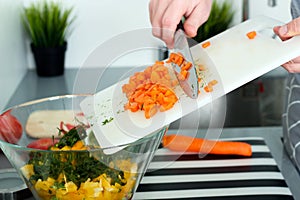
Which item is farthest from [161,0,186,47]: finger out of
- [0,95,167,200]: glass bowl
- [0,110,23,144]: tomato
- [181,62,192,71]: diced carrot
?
[0,110,23,144]: tomato

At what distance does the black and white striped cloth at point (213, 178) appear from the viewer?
104 centimetres

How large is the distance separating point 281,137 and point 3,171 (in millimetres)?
691

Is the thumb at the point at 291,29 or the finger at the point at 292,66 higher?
the thumb at the point at 291,29

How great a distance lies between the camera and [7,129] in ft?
3.21

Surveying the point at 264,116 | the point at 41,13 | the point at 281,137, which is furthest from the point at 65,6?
the point at 281,137

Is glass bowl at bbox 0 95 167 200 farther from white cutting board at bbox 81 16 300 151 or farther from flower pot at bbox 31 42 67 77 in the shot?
flower pot at bbox 31 42 67 77

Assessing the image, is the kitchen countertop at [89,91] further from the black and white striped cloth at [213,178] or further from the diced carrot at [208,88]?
the diced carrot at [208,88]

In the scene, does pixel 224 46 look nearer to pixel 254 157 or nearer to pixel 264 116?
pixel 254 157

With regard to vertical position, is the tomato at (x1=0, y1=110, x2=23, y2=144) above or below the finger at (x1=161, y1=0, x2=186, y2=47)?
below

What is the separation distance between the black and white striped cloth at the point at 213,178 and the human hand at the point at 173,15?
0.90 feet

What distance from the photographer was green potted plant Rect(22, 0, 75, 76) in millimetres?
1950

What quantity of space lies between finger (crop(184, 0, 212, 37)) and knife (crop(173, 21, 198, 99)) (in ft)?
0.15

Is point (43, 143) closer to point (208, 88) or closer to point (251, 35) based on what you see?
point (208, 88)

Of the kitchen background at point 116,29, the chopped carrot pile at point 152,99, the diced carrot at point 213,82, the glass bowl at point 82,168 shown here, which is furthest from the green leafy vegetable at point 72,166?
the kitchen background at point 116,29
